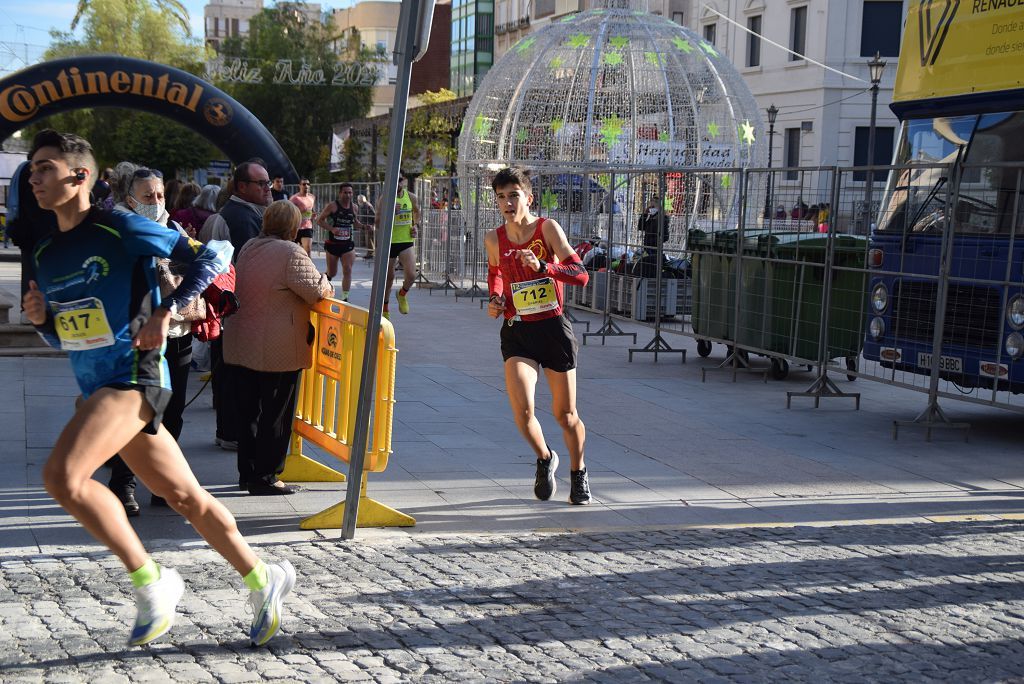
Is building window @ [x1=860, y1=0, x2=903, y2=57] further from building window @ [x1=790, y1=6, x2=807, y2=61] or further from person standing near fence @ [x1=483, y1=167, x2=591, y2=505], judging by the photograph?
person standing near fence @ [x1=483, y1=167, x2=591, y2=505]

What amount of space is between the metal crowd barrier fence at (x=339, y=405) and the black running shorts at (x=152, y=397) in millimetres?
1715

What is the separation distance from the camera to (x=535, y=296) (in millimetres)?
6945

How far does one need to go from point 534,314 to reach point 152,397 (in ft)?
9.60

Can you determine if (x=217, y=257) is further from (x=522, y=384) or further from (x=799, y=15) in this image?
(x=799, y=15)

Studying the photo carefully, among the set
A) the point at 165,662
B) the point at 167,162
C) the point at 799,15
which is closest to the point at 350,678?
the point at 165,662

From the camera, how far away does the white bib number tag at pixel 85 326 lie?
4398mm

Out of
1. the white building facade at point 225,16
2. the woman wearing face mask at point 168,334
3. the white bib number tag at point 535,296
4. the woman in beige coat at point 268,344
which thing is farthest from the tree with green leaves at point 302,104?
the white building facade at point 225,16

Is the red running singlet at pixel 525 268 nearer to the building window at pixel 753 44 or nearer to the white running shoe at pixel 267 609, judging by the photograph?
the white running shoe at pixel 267 609

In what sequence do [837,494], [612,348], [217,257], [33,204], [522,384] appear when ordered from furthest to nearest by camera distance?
1. [612,348]
2. [837,494]
3. [522,384]
4. [33,204]
5. [217,257]

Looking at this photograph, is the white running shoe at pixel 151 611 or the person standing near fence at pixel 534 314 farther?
the person standing near fence at pixel 534 314

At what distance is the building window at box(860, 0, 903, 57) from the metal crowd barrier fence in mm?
39242

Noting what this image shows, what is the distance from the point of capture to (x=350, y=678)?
4.30 m

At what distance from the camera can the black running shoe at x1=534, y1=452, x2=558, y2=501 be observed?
23.3 feet

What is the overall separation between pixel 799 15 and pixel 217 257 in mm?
43001
